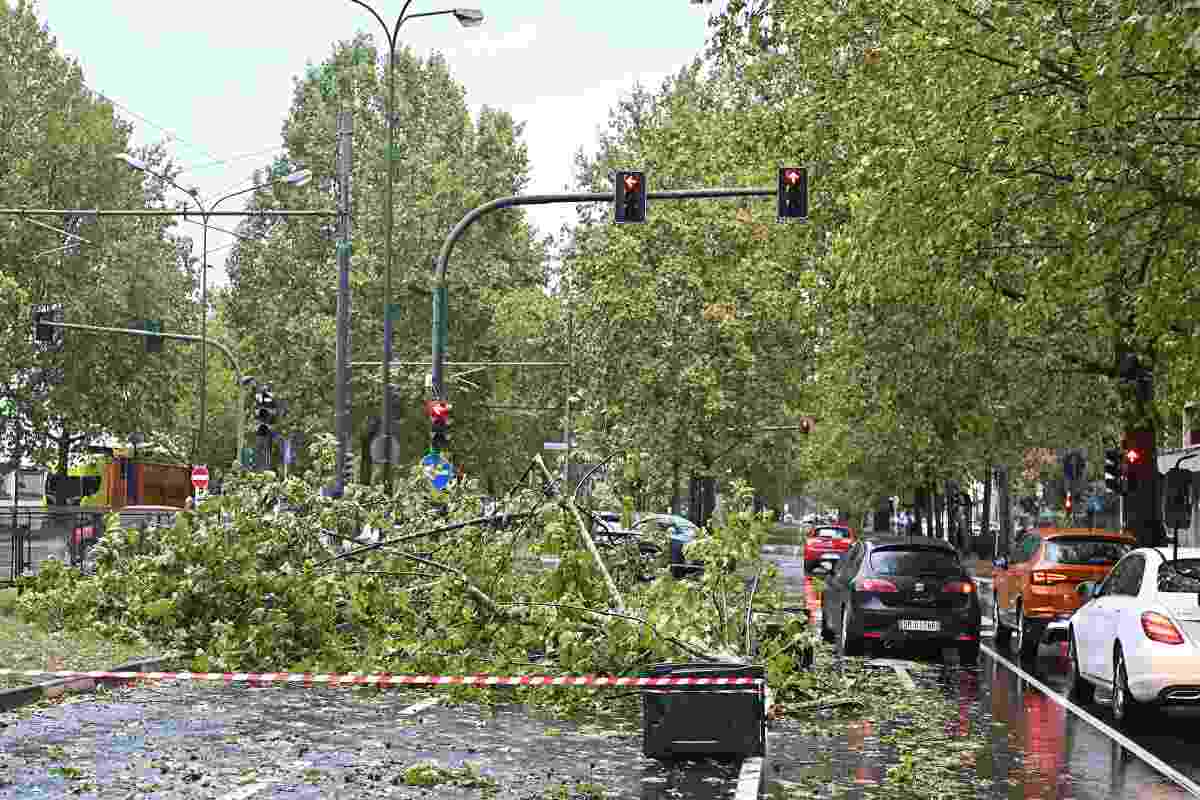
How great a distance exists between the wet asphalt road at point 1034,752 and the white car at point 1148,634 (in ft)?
1.14

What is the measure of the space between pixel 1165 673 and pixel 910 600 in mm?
7385

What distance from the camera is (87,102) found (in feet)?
196

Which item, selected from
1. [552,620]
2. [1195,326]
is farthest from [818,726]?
[1195,326]

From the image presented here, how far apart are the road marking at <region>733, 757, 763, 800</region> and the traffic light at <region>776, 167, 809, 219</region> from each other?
48.5 ft

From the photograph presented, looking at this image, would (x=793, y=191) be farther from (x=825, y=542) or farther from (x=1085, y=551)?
(x=825, y=542)

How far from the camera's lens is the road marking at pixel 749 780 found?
10898 mm

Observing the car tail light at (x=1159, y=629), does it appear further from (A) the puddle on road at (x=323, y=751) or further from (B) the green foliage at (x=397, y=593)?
(A) the puddle on road at (x=323, y=751)

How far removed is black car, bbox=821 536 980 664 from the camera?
21.9m

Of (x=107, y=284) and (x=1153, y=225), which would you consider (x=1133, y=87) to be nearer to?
(x=1153, y=225)

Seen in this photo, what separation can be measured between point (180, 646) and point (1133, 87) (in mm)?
11421

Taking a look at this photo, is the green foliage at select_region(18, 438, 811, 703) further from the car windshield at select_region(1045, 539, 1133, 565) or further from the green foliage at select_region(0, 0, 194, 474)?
the green foliage at select_region(0, 0, 194, 474)

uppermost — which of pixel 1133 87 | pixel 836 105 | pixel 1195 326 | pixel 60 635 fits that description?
pixel 836 105

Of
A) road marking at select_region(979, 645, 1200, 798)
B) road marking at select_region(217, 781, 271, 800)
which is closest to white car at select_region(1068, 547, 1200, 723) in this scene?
road marking at select_region(979, 645, 1200, 798)

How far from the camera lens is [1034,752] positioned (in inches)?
523
